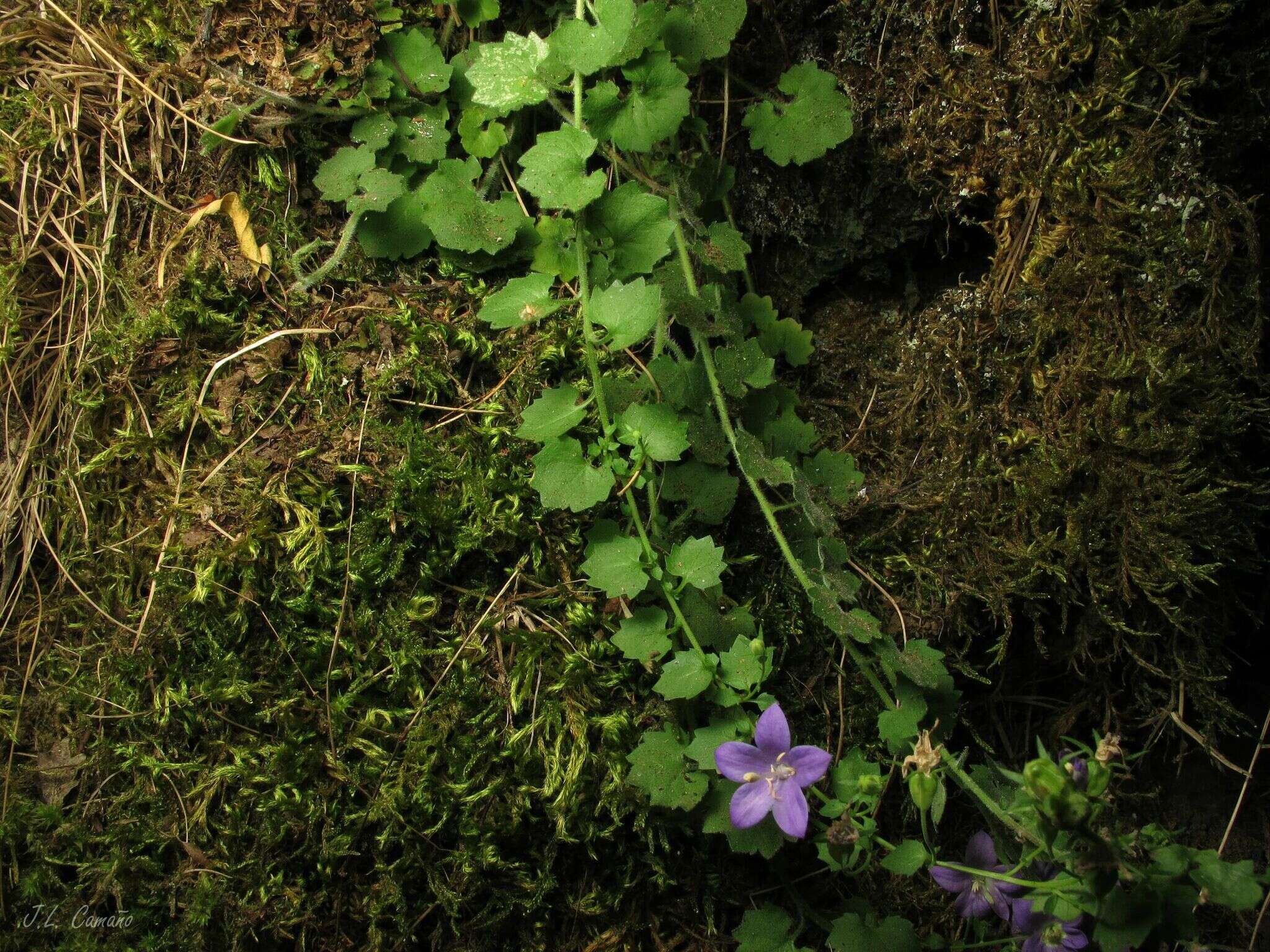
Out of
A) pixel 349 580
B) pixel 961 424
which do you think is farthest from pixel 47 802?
pixel 961 424

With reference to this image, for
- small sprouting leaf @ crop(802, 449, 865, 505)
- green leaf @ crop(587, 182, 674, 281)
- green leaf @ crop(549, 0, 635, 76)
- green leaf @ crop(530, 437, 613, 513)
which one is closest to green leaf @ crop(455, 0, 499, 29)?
green leaf @ crop(549, 0, 635, 76)

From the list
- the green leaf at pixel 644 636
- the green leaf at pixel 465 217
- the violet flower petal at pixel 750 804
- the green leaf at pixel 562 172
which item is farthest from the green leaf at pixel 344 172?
the violet flower petal at pixel 750 804

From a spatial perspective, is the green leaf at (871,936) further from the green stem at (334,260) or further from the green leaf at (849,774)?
the green stem at (334,260)

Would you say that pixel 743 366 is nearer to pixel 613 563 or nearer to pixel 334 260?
pixel 613 563

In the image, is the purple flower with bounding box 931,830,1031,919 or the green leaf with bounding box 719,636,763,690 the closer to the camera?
the purple flower with bounding box 931,830,1031,919

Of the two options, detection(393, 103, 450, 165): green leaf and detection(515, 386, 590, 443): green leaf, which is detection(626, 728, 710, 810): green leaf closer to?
detection(515, 386, 590, 443): green leaf

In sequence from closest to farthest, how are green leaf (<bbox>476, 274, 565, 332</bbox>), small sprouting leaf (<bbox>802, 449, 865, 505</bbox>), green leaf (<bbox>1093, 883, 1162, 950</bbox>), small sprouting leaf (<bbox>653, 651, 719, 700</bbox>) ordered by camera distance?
green leaf (<bbox>1093, 883, 1162, 950</bbox>) < small sprouting leaf (<bbox>653, 651, 719, 700</bbox>) < green leaf (<bbox>476, 274, 565, 332</bbox>) < small sprouting leaf (<bbox>802, 449, 865, 505</bbox>)

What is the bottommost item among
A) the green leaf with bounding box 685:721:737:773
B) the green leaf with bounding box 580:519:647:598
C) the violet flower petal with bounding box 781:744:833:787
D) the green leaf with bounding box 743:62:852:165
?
the green leaf with bounding box 685:721:737:773
